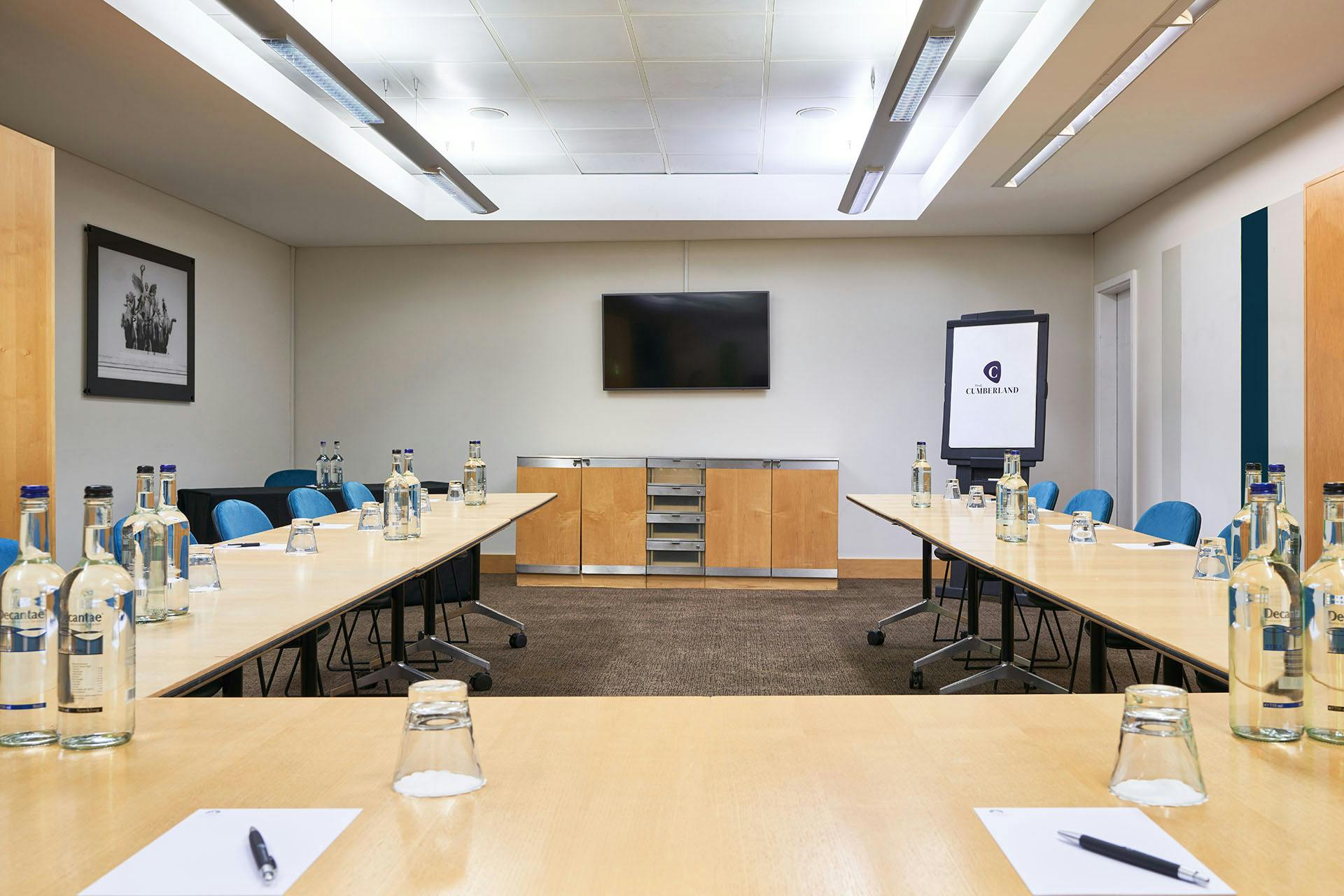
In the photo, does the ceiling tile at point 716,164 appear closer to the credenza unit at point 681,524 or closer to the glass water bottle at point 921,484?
the credenza unit at point 681,524

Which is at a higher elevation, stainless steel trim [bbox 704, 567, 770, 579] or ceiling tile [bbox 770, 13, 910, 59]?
ceiling tile [bbox 770, 13, 910, 59]

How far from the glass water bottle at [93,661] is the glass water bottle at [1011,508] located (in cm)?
304

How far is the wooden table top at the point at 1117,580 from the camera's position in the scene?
187 centimetres

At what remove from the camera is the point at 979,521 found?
4402mm

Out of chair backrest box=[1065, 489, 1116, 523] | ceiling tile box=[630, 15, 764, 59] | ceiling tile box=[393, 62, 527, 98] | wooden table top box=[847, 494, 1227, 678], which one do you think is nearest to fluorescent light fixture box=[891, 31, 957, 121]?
ceiling tile box=[630, 15, 764, 59]

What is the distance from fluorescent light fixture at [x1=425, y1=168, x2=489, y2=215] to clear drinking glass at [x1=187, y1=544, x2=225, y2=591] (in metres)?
3.52

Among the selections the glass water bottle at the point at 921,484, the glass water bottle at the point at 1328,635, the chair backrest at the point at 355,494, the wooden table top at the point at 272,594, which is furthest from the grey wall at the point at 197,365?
the glass water bottle at the point at 1328,635

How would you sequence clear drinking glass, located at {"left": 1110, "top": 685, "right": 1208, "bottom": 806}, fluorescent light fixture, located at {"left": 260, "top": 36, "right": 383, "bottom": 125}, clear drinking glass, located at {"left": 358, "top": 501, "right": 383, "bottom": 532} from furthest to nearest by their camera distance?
clear drinking glass, located at {"left": 358, "top": 501, "right": 383, "bottom": 532}, fluorescent light fixture, located at {"left": 260, "top": 36, "right": 383, "bottom": 125}, clear drinking glass, located at {"left": 1110, "top": 685, "right": 1208, "bottom": 806}

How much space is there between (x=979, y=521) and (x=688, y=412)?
13.1 ft

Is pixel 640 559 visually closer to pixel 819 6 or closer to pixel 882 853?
pixel 819 6

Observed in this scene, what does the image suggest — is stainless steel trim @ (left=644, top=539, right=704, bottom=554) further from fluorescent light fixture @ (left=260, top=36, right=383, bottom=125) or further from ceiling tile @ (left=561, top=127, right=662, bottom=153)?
fluorescent light fixture @ (left=260, top=36, right=383, bottom=125)

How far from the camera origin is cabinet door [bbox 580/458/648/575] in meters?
7.58

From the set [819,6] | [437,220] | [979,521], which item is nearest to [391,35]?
[819,6]

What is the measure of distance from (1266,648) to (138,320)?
6.44 m
